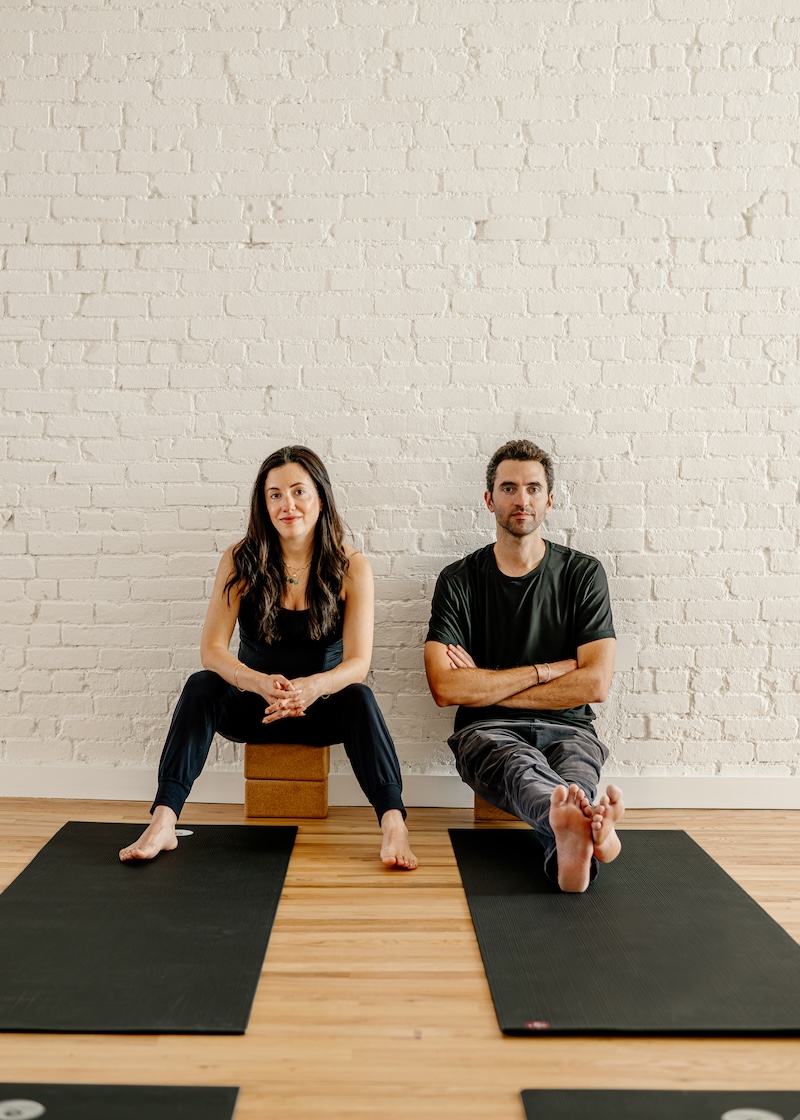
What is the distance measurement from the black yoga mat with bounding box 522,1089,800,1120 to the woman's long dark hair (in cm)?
174

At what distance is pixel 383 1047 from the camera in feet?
5.75

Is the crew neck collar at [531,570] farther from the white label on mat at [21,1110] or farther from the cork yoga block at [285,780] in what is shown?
the white label on mat at [21,1110]

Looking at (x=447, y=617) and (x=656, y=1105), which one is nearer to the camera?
(x=656, y=1105)

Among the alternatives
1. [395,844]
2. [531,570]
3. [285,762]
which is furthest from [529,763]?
[285,762]

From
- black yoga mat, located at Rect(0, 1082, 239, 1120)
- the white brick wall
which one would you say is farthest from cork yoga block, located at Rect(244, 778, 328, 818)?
black yoga mat, located at Rect(0, 1082, 239, 1120)

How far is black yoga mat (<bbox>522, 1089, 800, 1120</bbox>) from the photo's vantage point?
154 centimetres

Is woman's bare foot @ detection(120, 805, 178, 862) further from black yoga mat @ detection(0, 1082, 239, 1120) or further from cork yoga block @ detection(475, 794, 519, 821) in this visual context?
black yoga mat @ detection(0, 1082, 239, 1120)

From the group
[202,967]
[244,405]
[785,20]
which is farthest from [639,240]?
[202,967]

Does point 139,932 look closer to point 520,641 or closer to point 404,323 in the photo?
point 520,641

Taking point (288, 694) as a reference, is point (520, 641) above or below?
above

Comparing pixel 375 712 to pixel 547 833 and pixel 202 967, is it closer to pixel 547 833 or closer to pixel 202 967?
pixel 547 833

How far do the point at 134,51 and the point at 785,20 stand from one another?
230cm

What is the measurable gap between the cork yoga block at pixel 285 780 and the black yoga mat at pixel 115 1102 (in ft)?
5.07

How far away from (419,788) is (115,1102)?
6.24 feet
